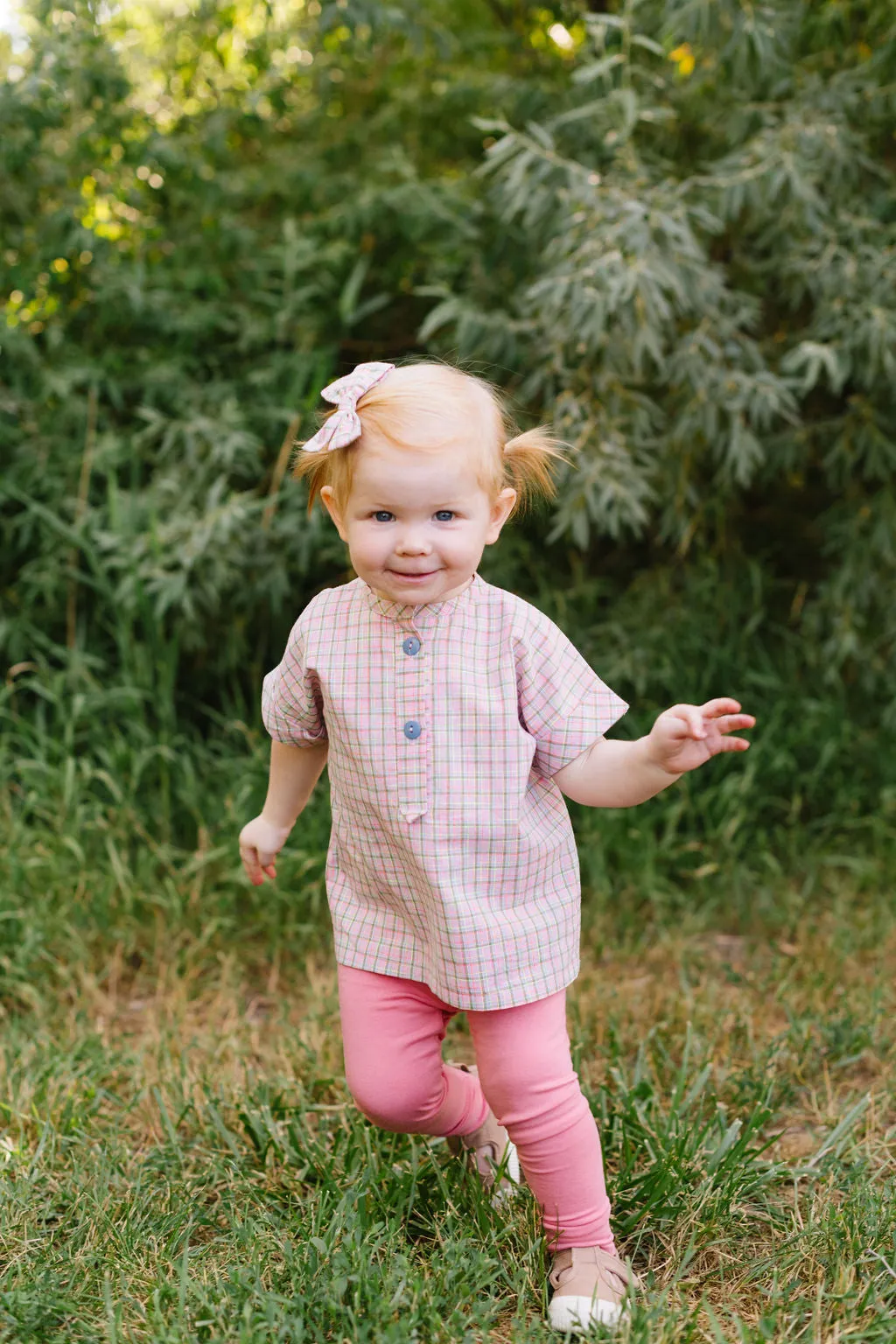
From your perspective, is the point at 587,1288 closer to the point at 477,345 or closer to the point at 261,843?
the point at 261,843

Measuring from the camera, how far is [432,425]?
1.74 metres

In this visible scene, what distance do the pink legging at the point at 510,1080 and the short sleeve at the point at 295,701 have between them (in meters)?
0.36

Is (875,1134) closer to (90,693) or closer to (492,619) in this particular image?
(492,619)

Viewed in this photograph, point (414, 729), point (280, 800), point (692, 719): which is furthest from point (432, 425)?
point (280, 800)

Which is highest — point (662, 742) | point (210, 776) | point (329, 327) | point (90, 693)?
point (329, 327)

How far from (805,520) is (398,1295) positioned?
2798 mm

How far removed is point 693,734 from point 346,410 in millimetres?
638

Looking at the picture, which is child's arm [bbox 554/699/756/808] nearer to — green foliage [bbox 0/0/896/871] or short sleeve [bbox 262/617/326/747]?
short sleeve [bbox 262/617/326/747]

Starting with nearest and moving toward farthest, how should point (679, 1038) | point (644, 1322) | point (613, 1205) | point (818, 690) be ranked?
point (644, 1322), point (613, 1205), point (679, 1038), point (818, 690)

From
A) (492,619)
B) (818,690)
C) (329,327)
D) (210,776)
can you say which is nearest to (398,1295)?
(492,619)

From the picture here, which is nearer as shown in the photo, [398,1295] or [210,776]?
[398,1295]

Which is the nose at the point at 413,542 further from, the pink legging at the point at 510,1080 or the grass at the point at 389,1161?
the grass at the point at 389,1161

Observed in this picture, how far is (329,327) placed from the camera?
3762 mm

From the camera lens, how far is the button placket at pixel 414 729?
5.85 ft
